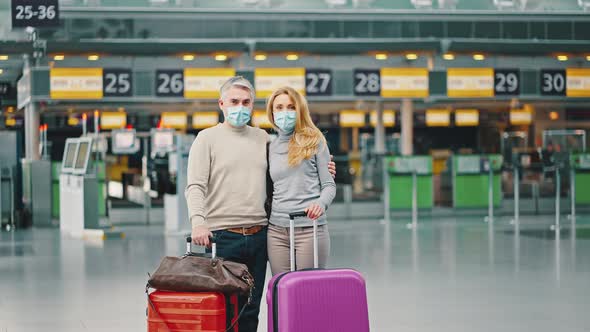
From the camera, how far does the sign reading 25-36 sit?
1337 centimetres

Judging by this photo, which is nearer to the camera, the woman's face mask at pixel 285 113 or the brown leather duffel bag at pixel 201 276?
the brown leather duffel bag at pixel 201 276

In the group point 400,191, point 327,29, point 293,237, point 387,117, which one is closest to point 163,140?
point 327,29

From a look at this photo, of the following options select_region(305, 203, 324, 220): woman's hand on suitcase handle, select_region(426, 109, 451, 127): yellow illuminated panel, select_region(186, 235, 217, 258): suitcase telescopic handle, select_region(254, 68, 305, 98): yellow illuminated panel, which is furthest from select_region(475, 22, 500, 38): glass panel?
select_region(186, 235, 217, 258): suitcase telescopic handle

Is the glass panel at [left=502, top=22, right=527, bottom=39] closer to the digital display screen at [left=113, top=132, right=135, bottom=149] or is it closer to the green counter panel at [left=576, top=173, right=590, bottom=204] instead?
the green counter panel at [left=576, top=173, right=590, bottom=204]

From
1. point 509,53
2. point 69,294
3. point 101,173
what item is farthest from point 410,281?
point 509,53

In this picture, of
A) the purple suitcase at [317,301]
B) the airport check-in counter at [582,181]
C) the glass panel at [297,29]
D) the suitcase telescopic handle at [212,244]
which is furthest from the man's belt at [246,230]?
the airport check-in counter at [582,181]

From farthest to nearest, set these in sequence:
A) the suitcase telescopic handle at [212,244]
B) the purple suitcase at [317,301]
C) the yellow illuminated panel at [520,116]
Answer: the yellow illuminated panel at [520,116] < the suitcase telescopic handle at [212,244] < the purple suitcase at [317,301]

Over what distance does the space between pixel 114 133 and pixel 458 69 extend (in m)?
6.70

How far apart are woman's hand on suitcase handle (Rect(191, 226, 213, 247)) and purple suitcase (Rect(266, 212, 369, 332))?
1.18 ft

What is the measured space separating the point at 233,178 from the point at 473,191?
16.5 metres

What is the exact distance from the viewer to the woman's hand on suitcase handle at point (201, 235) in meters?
4.94

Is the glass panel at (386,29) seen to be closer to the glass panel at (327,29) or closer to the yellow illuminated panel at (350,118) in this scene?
the glass panel at (327,29)

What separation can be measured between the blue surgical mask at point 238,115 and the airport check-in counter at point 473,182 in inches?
646

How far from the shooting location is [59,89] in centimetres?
1942
